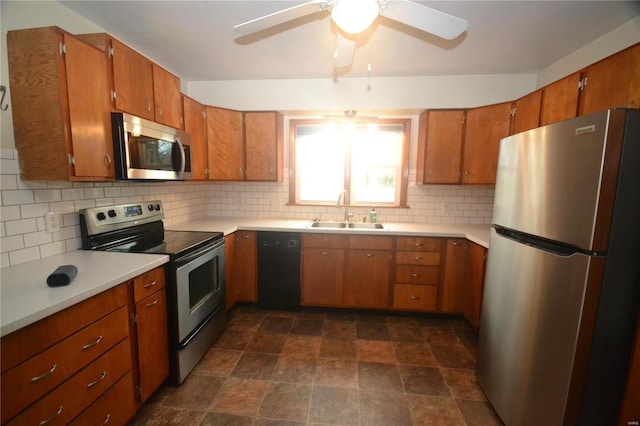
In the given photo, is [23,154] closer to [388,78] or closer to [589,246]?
[589,246]

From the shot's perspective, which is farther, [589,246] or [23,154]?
[23,154]

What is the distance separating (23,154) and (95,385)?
1.24 metres

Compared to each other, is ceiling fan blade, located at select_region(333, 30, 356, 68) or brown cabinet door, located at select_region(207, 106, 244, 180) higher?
ceiling fan blade, located at select_region(333, 30, 356, 68)

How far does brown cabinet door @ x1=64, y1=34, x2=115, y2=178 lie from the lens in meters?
1.35

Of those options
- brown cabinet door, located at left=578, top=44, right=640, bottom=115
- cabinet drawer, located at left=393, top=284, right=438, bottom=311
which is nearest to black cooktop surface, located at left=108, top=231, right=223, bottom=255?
cabinet drawer, located at left=393, top=284, right=438, bottom=311

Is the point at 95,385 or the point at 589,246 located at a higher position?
the point at 589,246

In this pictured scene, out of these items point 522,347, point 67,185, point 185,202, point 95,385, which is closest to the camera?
point 95,385

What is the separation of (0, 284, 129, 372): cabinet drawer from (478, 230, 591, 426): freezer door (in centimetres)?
204

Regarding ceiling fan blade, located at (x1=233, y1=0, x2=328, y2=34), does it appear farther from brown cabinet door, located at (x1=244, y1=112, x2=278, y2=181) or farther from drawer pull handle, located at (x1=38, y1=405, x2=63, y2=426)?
drawer pull handle, located at (x1=38, y1=405, x2=63, y2=426)

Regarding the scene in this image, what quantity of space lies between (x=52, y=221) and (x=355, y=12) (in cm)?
203

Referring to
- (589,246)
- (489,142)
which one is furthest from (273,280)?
(489,142)

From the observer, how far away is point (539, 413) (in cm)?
122

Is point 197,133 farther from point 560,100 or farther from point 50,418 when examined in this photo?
point 560,100

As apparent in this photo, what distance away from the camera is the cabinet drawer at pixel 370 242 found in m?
2.55
